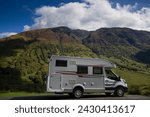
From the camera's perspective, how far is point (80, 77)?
18391 millimetres

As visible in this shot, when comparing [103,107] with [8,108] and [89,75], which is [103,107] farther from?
[89,75]

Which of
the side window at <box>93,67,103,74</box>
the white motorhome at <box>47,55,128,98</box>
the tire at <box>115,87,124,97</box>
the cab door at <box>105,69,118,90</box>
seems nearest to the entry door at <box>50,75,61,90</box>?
the white motorhome at <box>47,55,128,98</box>

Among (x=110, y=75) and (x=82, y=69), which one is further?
(x=110, y=75)

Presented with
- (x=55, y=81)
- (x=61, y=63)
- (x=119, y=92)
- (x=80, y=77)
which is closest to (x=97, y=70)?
(x=80, y=77)

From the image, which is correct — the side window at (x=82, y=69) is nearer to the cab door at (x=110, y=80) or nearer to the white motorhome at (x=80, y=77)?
the white motorhome at (x=80, y=77)

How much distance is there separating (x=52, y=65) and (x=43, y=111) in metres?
7.75

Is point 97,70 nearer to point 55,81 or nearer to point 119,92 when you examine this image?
point 119,92

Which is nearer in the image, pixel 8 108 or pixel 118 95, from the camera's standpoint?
pixel 8 108

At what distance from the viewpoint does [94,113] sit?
9.91 m

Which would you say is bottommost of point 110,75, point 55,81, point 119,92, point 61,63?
point 119,92

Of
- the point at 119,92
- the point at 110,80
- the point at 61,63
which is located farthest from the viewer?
the point at 119,92

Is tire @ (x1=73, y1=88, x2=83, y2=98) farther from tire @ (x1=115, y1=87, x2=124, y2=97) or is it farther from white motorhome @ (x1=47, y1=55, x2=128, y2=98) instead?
tire @ (x1=115, y1=87, x2=124, y2=97)

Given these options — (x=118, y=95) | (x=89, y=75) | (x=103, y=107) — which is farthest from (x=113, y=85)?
(x=103, y=107)

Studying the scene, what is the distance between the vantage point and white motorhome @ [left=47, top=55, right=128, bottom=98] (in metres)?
17.8
